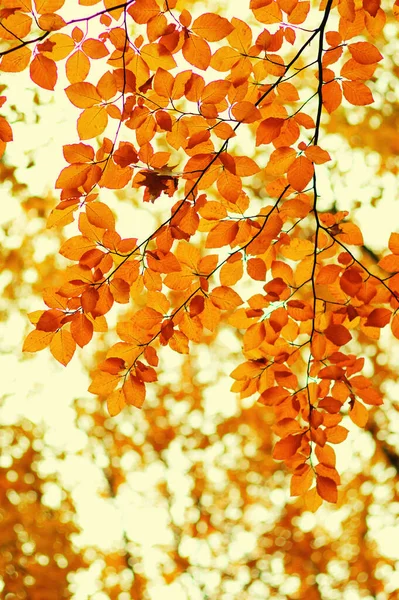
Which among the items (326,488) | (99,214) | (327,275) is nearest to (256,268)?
(327,275)

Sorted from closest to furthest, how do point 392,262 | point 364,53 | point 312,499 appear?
point 364,53
point 392,262
point 312,499

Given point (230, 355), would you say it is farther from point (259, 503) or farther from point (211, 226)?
point (211, 226)

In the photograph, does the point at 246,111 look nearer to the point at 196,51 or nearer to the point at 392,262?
the point at 196,51

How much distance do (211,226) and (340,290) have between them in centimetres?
58

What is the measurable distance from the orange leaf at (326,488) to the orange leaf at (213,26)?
4.70 feet

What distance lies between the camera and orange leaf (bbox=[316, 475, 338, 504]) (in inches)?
Result: 68.1

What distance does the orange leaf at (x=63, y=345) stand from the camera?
161 centimetres

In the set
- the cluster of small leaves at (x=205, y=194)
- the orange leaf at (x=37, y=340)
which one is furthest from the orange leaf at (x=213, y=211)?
the orange leaf at (x=37, y=340)

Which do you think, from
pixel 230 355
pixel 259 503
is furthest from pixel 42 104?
pixel 259 503

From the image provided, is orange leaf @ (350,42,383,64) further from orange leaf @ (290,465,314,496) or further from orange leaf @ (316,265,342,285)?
orange leaf @ (290,465,314,496)

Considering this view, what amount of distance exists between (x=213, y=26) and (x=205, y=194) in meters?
0.45

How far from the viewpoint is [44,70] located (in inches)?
54.1

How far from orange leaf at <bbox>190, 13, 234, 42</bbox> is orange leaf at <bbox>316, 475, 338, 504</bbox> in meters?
1.43

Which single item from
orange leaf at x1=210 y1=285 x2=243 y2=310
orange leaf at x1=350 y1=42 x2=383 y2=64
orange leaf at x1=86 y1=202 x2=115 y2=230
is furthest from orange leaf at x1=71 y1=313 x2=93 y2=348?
orange leaf at x1=350 y1=42 x2=383 y2=64
